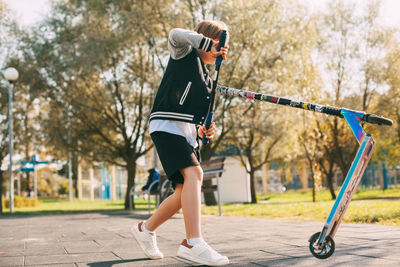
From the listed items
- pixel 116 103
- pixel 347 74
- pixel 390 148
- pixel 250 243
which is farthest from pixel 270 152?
pixel 250 243

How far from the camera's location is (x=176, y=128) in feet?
11.1

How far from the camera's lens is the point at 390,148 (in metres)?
31.5

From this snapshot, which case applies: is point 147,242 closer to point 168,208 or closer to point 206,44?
point 168,208

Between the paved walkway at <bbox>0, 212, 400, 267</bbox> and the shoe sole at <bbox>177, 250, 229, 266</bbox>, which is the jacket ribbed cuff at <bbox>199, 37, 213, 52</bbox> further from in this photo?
the paved walkway at <bbox>0, 212, 400, 267</bbox>

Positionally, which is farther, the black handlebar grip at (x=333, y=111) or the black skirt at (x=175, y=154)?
the black skirt at (x=175, y=154)

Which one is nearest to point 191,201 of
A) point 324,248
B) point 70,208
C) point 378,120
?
point 324,248

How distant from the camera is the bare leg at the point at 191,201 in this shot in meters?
3.25

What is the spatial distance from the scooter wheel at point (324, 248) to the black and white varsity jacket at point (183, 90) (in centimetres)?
117

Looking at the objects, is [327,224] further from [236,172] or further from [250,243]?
[236,172]

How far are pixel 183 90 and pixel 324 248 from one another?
1478mm

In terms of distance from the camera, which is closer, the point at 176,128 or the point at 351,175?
the point at 351,175

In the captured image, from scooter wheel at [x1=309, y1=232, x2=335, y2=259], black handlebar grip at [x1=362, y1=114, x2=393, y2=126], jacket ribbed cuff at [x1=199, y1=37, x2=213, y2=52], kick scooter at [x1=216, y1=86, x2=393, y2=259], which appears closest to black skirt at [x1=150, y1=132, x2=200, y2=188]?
jacket ribbed cuff at [x1=199, y1=37, x2=213, y2=52]

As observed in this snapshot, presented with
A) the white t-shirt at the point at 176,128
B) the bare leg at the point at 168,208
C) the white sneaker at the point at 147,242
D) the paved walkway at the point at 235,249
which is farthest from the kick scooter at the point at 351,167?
the white sneaker at the point at 147,242

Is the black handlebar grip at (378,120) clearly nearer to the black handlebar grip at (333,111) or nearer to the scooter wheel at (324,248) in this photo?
the black handlebar grip at (333,111)
